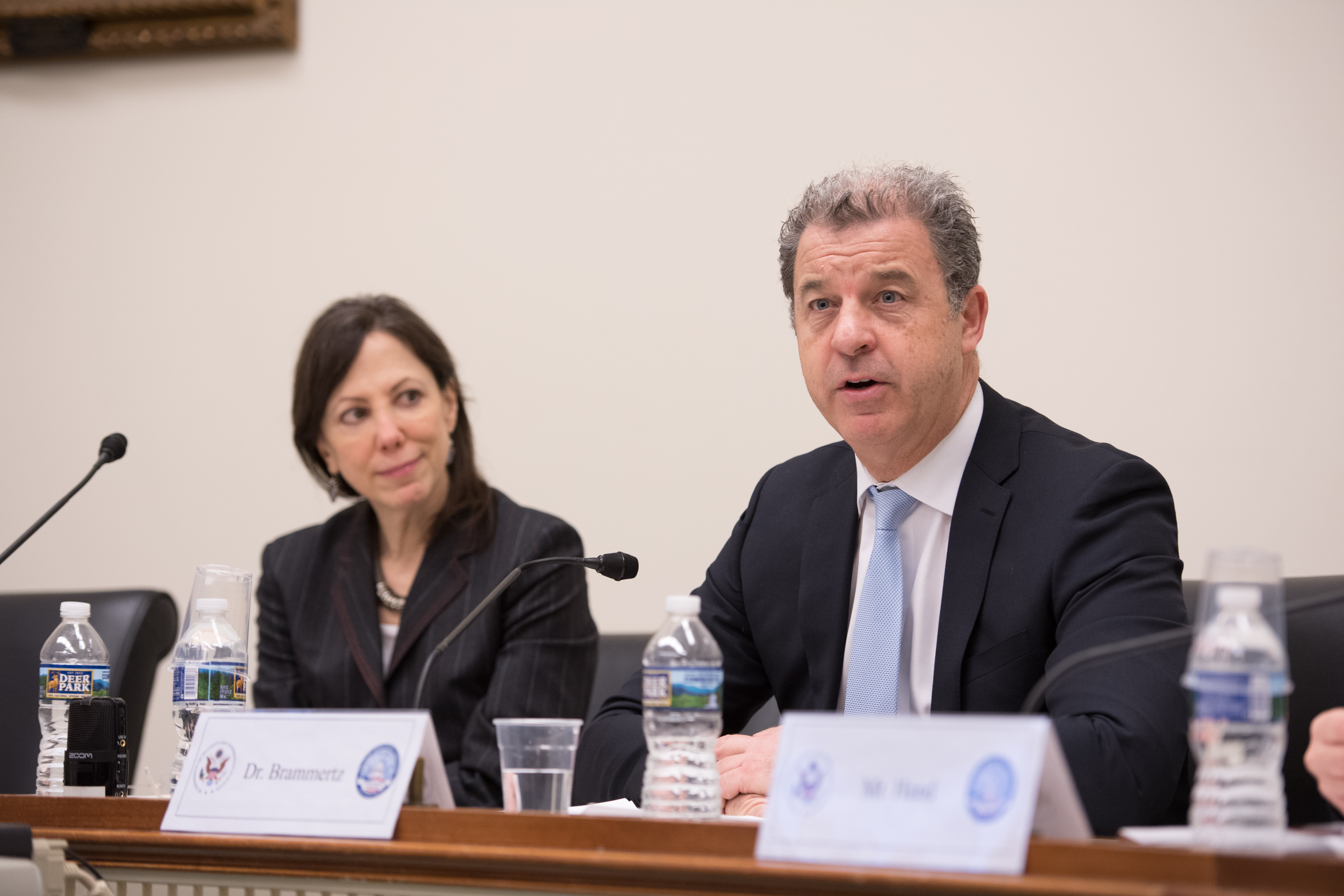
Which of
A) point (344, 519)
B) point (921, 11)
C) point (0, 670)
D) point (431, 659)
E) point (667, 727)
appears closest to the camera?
point (667, 727)

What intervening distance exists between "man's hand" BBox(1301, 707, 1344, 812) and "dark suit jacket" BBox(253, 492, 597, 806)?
4.95 feet

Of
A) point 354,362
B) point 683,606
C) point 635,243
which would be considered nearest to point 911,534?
point 683,606

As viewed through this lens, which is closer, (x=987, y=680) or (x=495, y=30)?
(x=987, y=680)

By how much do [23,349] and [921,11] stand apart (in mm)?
2719

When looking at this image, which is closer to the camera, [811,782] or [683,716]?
[811,782]

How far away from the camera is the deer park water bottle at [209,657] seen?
1716 millimetres

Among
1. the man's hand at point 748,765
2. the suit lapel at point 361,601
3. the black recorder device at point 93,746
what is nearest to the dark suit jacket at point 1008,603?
the man's hand at point 748,765

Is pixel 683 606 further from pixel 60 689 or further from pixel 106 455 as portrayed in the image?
pixel 106 455

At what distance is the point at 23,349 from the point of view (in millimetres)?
3725

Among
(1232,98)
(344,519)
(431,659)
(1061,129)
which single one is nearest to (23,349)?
(344,519)

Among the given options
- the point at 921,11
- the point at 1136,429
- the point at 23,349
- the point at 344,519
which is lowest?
the point at 344,519

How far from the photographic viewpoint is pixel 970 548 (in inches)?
68.9

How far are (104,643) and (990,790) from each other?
1.90m

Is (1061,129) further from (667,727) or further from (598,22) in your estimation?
(667,727)
